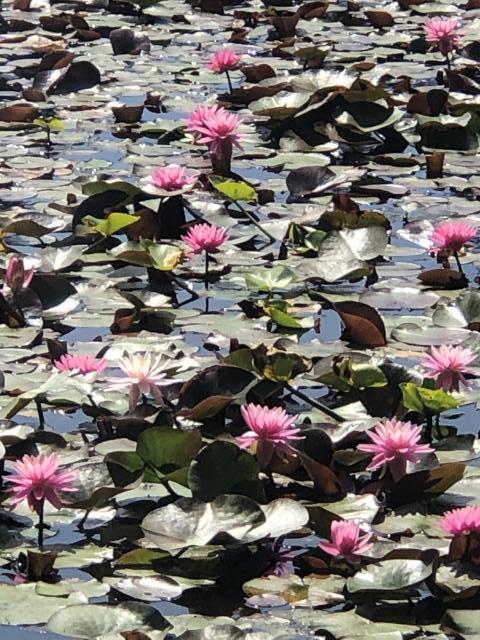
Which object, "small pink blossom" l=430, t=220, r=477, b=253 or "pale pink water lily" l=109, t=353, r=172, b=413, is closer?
"pale pink water lily" l=109, t=353, r=172, b=413

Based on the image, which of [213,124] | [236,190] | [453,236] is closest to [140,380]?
[453,236]

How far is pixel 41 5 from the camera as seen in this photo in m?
7.64

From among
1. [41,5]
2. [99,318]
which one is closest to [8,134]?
[99,318]

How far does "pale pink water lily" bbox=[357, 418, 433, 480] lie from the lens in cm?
238

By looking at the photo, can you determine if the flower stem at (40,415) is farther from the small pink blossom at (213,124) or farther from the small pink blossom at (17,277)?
the small pink blossom at (213,124)

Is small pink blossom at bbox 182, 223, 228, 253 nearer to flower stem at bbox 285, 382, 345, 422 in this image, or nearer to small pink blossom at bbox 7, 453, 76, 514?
flower stem at bbox 285, 382, 345, 422

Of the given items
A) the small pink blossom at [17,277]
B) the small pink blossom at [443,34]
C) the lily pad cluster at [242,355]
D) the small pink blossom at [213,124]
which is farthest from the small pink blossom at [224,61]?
the small pink blossom at [17,277]

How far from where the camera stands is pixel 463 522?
2.20 metres

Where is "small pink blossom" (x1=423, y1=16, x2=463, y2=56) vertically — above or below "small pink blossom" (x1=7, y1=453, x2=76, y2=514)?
below

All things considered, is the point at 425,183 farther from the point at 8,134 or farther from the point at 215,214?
the point at 8,134

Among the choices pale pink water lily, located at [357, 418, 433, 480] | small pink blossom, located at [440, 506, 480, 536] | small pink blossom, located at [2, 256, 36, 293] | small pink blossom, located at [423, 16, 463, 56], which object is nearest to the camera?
small pink blossom, located at [440, 506, 480, 536]

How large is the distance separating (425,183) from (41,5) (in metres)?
3.75

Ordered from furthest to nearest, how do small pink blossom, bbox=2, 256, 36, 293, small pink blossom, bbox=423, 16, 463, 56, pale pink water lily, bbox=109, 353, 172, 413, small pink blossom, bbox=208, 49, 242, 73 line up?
small pink blossom, bbox=423, 16, 463, 56
small pink blossom, bbox=208, 49, 242, 73
small pink blossom, bbox=2, 256, 36, 293
pale pink water lily, bbox=109, 353, 172, 413

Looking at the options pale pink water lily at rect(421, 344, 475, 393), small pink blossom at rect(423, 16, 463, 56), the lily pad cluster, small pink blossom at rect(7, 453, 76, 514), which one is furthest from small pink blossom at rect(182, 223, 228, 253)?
small pink blossom at rect(423, 16, 463, 56)
